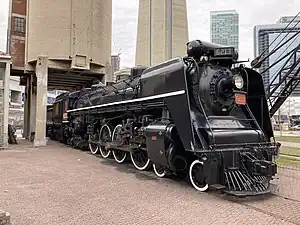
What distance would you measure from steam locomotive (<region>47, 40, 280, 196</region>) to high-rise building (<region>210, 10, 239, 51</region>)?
70.8ft

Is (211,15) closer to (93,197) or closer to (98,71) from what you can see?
(98,71)

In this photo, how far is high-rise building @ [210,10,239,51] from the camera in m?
30.6

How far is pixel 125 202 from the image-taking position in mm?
5867

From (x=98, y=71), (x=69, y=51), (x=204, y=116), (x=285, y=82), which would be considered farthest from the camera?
(x=98, y=71)

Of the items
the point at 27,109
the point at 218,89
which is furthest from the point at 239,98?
the point at 27,109

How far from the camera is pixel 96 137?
13.0 m

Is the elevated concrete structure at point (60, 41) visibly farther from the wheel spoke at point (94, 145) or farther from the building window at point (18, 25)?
the wheel spoke at point (94, 145)

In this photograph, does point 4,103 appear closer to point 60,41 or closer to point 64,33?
point 60,41

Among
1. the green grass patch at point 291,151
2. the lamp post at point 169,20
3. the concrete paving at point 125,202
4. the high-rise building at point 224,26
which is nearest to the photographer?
the concrete paving at point 125,202

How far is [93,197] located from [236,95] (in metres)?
3.71

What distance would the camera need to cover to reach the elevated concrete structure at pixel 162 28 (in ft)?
117

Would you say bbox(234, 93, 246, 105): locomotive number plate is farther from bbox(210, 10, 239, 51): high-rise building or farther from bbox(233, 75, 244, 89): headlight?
bbox(210, 10, 239, 51): high-rise building

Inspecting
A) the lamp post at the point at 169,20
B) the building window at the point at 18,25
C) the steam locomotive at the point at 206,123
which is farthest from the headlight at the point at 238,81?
the lamp post at the point at 169,20

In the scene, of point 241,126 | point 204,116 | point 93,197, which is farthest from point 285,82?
point 93,197
